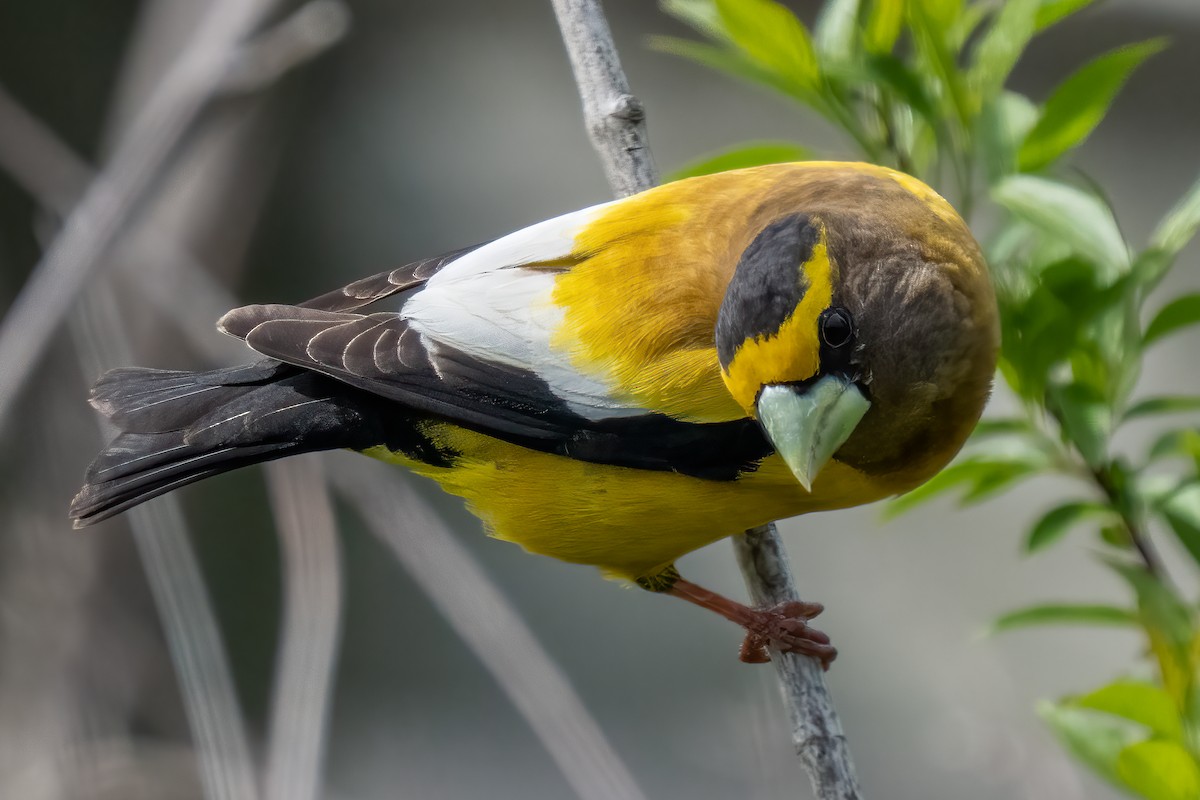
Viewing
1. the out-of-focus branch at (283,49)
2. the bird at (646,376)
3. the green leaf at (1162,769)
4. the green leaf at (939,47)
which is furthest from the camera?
the out-of-focus branch at (283,49)

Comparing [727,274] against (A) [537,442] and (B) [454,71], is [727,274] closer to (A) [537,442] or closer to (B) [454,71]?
(A) [537,442]

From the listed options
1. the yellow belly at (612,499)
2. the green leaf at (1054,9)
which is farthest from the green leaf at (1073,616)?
the green leaf at (1054,9)

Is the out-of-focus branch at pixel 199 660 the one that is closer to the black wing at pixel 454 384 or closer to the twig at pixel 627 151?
the black wing at pixel 454 384

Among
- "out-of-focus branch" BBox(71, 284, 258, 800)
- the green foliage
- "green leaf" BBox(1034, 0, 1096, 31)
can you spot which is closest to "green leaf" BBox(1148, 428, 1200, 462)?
the green foliage

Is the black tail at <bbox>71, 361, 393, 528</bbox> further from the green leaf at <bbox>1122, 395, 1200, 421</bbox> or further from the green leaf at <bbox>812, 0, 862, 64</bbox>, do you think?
the green leaf at <bbox>1122, 395, 1200, 421</bbox>

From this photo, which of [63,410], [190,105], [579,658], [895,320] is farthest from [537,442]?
[579,658]

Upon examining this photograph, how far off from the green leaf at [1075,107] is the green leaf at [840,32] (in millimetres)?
297

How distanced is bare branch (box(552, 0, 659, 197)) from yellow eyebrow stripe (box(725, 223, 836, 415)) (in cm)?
76

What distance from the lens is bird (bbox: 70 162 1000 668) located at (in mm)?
1766

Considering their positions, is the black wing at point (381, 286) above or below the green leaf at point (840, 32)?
above

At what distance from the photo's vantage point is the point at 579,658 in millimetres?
4586

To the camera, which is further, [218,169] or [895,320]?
[218,169]

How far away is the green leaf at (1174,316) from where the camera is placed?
63.2 inches

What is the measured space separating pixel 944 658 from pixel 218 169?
10.5ft
